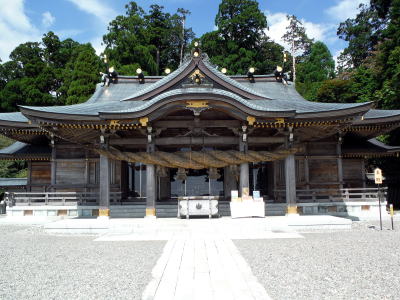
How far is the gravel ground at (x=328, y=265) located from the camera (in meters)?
4.70

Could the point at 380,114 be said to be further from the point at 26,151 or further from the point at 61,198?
the point at 26,151

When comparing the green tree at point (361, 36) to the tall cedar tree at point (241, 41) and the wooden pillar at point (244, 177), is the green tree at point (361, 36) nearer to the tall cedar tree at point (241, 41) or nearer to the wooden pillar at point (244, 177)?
the tall cedar tree at point (241, 41)

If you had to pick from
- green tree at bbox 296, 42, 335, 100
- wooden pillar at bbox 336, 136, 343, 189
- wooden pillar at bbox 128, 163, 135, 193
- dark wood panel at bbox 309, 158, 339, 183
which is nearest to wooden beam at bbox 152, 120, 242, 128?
dark wood panel at bbox 309, 158, 339, 183

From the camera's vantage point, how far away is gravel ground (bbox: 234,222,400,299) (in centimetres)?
470

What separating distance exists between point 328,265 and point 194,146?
30.3ft

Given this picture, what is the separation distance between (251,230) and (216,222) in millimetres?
1307

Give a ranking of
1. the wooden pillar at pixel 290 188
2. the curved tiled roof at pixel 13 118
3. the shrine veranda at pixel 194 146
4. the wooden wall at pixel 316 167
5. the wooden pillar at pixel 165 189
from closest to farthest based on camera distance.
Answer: the shrine veranda at pixel 194 146 → the wooden pillar at pixel 290 188 → the curved tiled roof at pixel 13 118 → the wooden wall at pixel 316 167 → the wooden pillar at pixel 165 189

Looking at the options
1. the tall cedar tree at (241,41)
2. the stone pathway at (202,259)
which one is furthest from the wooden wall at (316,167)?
the tall cedar tree at (241,41)

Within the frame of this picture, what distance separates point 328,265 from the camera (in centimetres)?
619

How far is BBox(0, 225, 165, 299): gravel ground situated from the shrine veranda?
11.2ft

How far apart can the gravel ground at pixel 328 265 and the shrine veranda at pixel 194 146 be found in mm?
3679

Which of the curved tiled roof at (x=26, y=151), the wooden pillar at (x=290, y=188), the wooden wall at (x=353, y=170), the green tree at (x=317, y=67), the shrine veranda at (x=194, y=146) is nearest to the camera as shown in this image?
the shrine veranda at (x=194, y=146)

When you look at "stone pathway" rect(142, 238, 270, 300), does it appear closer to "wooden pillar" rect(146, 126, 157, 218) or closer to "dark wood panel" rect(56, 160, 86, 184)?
"wooden pillar" rect(146, 126, 157, 218)

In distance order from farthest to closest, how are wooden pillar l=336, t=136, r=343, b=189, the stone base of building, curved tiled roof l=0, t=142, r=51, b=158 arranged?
1. curved tiled roof l=0, t=142, r=51, b=158
2. wooden pillar l=336, t=136, r=343, b=189
3. the stone base of building
